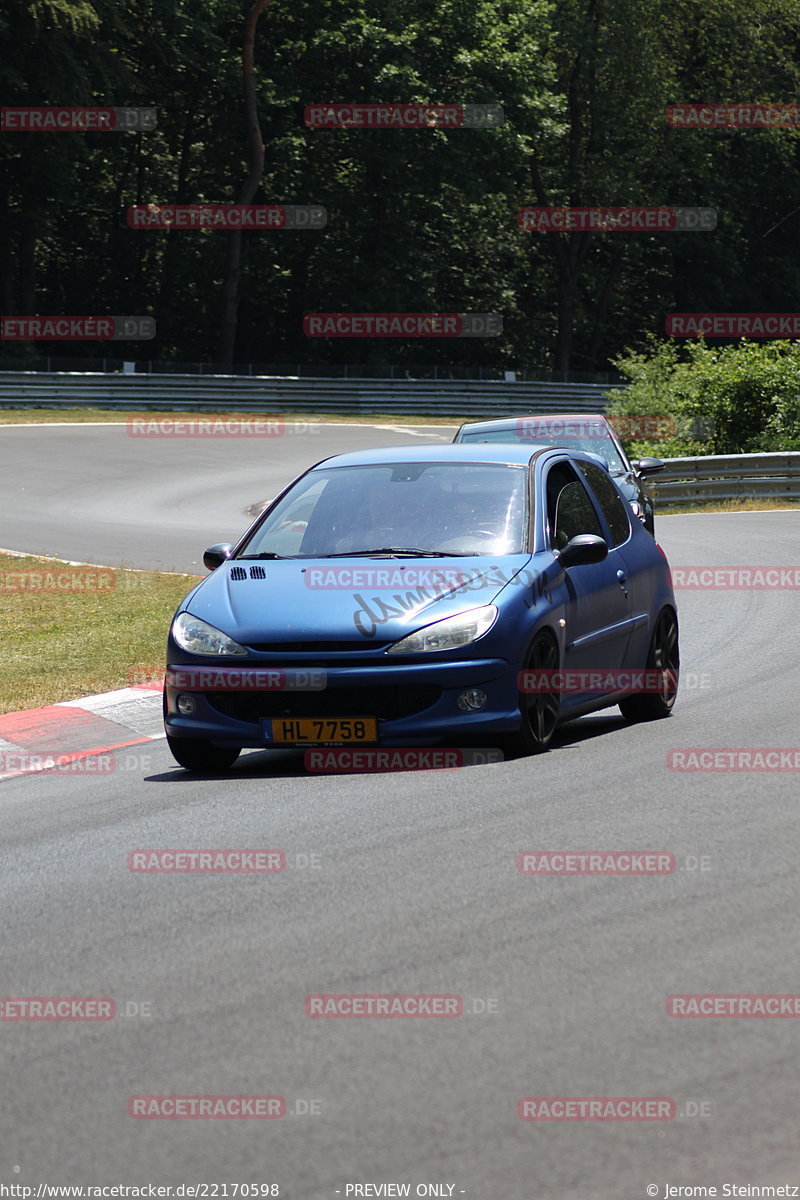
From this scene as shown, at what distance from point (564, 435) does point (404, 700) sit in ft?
35.7

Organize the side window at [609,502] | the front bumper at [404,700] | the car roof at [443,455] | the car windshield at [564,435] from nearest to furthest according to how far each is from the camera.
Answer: the front bumper at [404,700], the car roof at [443,455], the side window at [609,502], the car windshield at [564,435]

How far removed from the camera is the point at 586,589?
375 inches

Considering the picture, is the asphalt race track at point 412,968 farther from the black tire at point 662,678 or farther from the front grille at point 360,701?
the black tire at point 662,678

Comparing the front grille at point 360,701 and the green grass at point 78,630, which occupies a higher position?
the front grille at point 360,701

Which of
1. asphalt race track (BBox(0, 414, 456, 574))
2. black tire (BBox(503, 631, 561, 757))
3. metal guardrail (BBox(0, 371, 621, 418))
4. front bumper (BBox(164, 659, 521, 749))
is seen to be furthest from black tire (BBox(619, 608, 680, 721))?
metal guardrail (BBox(0, 371, 621, 418))

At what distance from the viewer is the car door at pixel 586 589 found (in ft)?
30.6

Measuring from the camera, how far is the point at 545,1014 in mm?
4789

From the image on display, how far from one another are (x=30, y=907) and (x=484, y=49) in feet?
204

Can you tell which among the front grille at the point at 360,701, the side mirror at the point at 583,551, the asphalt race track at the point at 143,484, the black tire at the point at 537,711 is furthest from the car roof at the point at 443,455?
the asphalt race track at the point at 143,484

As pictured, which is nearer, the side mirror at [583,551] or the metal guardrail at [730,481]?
the side mirror at [583,551]

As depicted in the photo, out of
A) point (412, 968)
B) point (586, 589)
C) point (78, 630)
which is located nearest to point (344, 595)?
point (586, 589)

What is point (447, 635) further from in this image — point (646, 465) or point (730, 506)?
point (730, 506)

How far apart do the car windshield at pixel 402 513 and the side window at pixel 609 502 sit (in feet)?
2.57

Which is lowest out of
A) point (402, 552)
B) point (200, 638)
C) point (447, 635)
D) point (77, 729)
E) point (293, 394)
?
point (293, 394)
